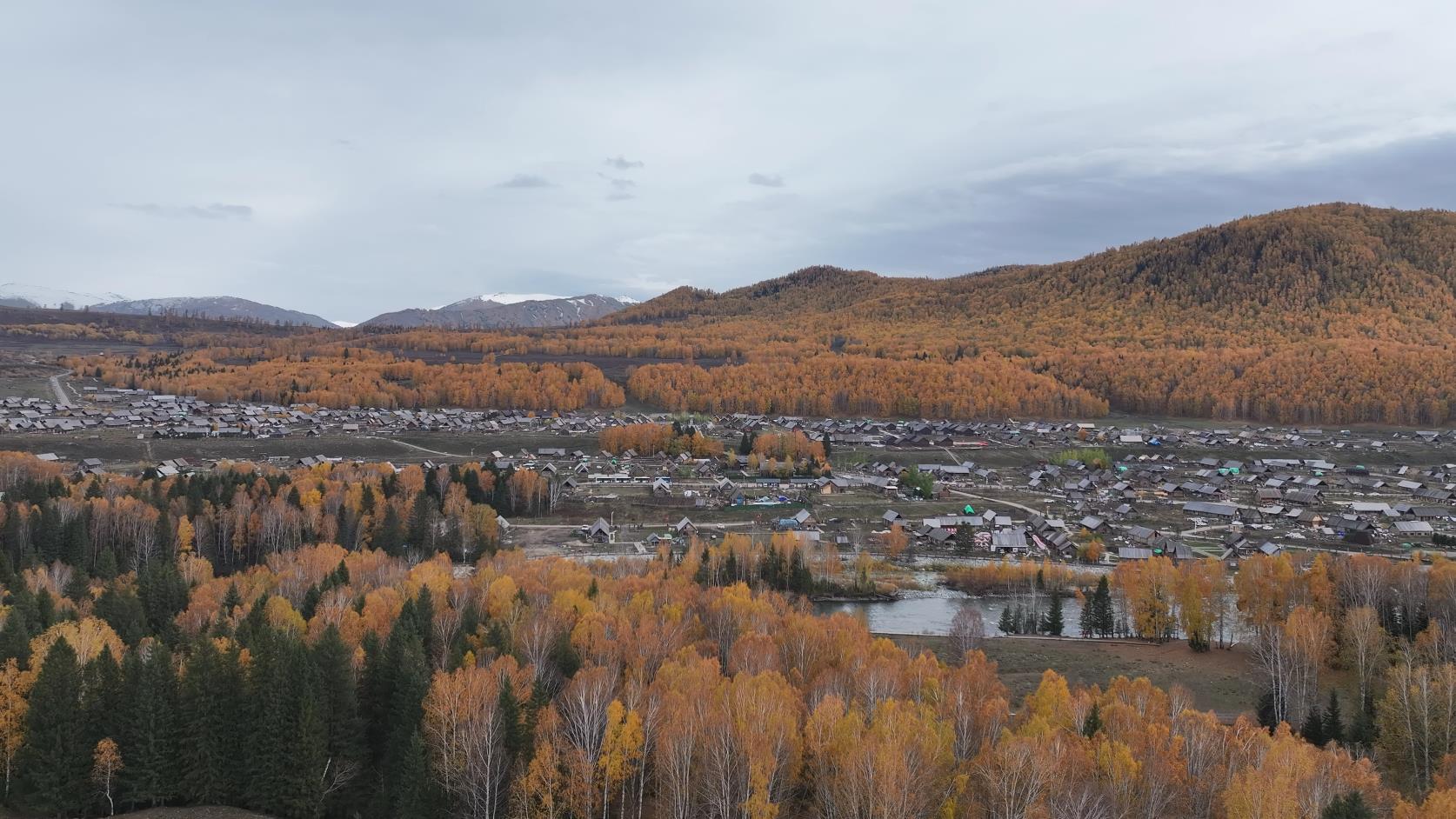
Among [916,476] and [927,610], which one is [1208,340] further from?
[927,610]

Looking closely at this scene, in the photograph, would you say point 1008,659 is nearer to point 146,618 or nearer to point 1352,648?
point 1352,648

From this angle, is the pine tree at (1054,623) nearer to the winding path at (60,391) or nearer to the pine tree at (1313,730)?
the pine tree at (1313,730)

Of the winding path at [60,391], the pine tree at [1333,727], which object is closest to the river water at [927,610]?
the pine tree at [1333,727]

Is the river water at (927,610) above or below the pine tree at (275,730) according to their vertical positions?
below

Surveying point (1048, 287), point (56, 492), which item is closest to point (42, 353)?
point (56, 492)

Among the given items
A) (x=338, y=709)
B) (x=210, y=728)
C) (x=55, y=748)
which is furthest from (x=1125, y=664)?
(x=55, y=748)

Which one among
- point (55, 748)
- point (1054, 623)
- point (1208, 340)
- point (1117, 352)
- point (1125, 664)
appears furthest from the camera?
point (1208, 340)
